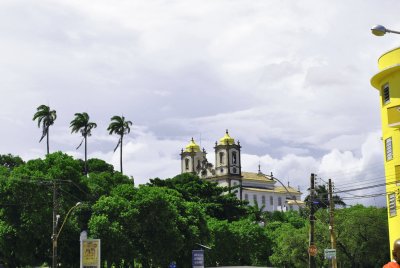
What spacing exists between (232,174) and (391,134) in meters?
132

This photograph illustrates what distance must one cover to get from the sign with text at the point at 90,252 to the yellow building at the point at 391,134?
63.6 feet

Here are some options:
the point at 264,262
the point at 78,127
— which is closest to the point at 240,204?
the point at 264,262

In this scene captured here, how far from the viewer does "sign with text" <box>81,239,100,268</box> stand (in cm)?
4253

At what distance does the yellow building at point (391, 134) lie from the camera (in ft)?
107

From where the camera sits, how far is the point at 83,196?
5659 cm

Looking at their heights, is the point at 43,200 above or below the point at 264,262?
above

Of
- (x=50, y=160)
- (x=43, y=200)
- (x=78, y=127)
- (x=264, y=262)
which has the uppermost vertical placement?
(x=78, y=127)

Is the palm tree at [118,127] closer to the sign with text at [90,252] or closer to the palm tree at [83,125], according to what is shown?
the palm tree at [83,125]

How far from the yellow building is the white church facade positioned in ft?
395

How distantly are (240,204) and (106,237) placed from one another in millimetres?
43441

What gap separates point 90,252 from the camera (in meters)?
42.7

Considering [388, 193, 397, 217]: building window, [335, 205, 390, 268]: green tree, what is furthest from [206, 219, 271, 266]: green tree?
[388, 193, 397, 217]: building window

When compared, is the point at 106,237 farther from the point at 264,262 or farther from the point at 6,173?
the point at 264,262

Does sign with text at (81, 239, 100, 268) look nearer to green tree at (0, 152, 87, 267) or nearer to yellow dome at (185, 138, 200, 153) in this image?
green tree at (0, 152, 87, 267)
